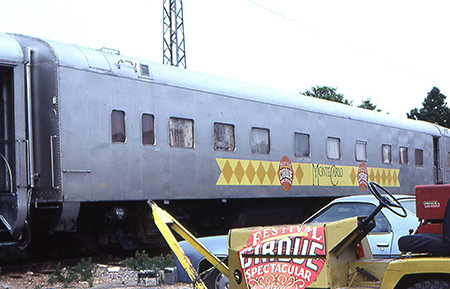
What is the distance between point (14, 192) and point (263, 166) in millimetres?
6313

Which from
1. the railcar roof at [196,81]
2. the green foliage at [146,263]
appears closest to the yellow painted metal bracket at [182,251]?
the green foliage at [146,263]

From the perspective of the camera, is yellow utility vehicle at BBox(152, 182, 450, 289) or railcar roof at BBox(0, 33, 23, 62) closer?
yellow utility vehicle at BBox(152, 182, 450, 289)

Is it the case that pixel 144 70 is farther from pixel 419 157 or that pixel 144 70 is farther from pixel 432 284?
pixel 419 157

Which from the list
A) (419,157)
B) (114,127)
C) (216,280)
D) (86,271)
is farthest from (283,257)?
(419,157)

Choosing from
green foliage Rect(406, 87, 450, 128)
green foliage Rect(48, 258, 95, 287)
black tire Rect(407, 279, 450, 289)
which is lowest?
green foliage Rect(48, 258, 95, 287)

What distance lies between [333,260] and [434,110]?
178ft

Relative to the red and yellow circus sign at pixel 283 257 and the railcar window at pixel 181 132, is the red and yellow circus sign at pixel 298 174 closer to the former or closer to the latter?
the railcar window at pixel 181 132

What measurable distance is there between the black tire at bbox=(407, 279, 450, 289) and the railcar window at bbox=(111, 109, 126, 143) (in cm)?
732

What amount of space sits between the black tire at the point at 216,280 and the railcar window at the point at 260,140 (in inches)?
302

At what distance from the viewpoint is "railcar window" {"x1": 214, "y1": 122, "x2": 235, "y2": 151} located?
13.6m

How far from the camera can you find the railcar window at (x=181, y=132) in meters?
12.6

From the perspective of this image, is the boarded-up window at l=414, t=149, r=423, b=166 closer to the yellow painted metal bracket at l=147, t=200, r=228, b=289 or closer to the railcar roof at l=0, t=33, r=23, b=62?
the railcar roof at l=0, t=33, r=23, b=62

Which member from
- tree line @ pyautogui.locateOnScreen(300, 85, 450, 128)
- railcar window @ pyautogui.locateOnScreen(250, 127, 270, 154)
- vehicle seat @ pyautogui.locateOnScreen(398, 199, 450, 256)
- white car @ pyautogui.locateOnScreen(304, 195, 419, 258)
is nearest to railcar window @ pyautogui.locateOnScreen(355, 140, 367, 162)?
railcar window @ pyautogui.locateOnScreen(250, 127, 270, 154)

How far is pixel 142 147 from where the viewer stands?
11.9 meters
